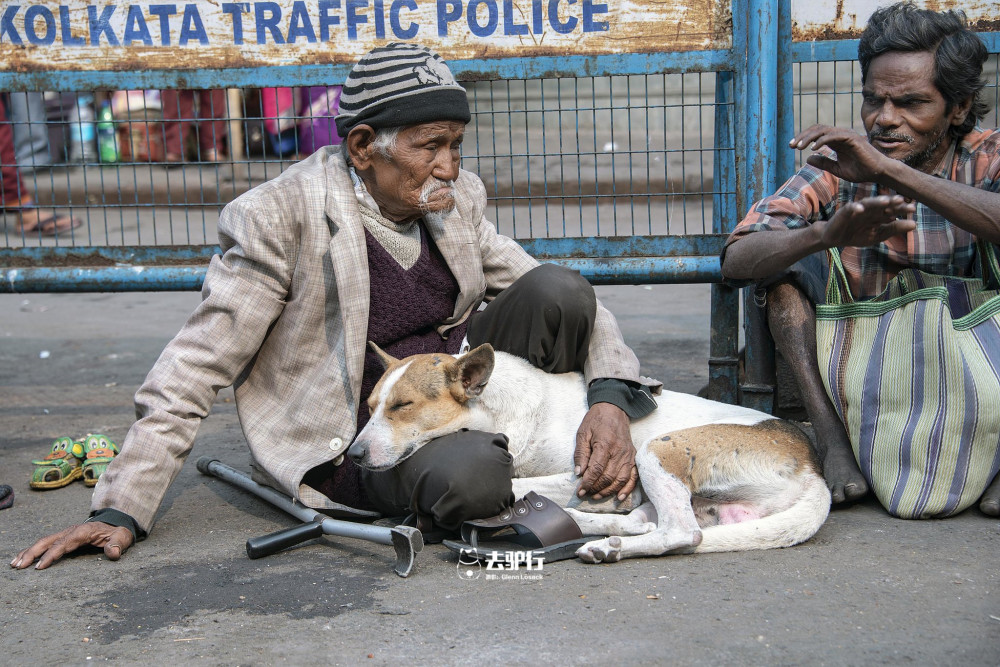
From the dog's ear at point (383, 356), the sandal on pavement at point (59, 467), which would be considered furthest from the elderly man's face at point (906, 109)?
the sandal on pavement at point (59, 467)

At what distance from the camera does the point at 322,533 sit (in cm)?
312

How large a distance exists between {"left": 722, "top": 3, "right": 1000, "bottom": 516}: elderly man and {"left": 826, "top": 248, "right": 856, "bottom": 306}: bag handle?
0.08 m

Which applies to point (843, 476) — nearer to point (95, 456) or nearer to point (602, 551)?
point (602, 551)

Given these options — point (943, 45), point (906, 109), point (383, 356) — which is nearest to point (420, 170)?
point (383, 356)

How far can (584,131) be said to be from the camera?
5758 mm

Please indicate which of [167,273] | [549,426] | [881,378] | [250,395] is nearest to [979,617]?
[881,378]

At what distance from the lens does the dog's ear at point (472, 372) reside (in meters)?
3.13

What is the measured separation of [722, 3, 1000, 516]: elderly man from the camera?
316 centimetres

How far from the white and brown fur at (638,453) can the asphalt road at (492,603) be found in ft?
0.26

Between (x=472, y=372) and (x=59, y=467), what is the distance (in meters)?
1.79

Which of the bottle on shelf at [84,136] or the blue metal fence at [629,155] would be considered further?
the bottle on shelf at [84,136]

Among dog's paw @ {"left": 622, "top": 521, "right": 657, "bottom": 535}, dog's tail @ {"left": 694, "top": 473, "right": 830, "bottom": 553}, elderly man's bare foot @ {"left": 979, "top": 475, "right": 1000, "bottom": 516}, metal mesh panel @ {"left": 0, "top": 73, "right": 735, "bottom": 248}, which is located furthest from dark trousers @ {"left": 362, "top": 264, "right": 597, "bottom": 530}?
elderly man's bare foot @ {"left": 979, "top": 475, "right": 1000, "bottom": 516}

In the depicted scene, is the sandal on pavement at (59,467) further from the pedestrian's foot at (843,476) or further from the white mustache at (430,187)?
the pedestrian's foot at (843,476)

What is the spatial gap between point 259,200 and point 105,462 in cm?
142
